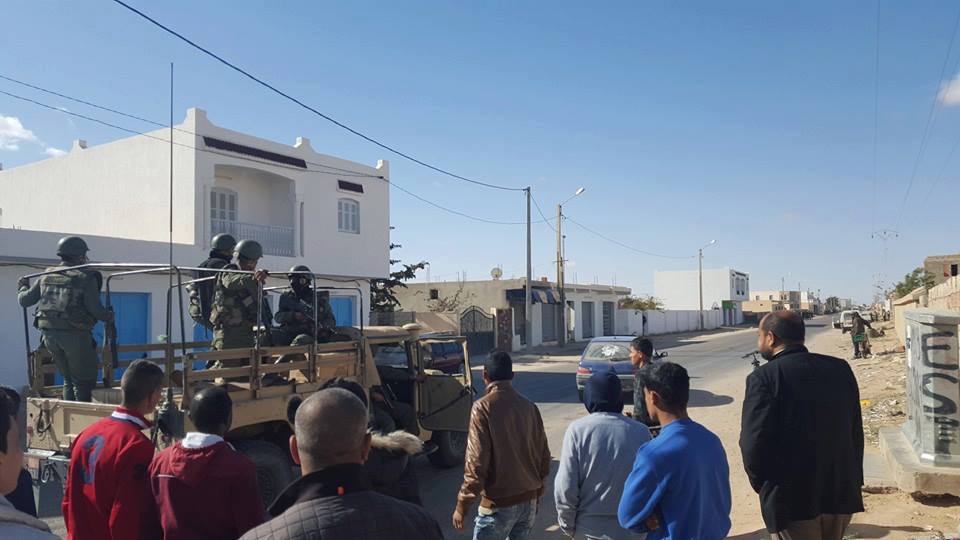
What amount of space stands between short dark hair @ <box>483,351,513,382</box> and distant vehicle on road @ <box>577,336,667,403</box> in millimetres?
10126

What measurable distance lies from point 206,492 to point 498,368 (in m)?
1.79

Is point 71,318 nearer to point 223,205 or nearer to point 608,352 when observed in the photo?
point 608,352

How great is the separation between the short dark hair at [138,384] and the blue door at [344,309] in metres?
18.7

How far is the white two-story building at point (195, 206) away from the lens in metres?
16.8

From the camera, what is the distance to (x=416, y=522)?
194 cm

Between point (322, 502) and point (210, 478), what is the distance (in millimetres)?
1290

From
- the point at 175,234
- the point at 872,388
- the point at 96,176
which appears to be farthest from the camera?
the point at 96,176

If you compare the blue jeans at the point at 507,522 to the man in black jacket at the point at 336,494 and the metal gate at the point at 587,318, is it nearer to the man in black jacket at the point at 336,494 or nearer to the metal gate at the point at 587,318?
the man in black jacket at the point at 336,494

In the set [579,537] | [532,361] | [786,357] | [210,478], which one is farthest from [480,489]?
[532,361]

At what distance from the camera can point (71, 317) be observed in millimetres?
5902

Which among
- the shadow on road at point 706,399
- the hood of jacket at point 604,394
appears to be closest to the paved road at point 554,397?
the shadow on road at point 706,399

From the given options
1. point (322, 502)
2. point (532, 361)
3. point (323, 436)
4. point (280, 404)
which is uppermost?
point (323, 436)

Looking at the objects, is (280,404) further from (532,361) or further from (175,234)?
(532,361)

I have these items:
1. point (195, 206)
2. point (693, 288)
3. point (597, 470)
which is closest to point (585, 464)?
point (597, 470)
